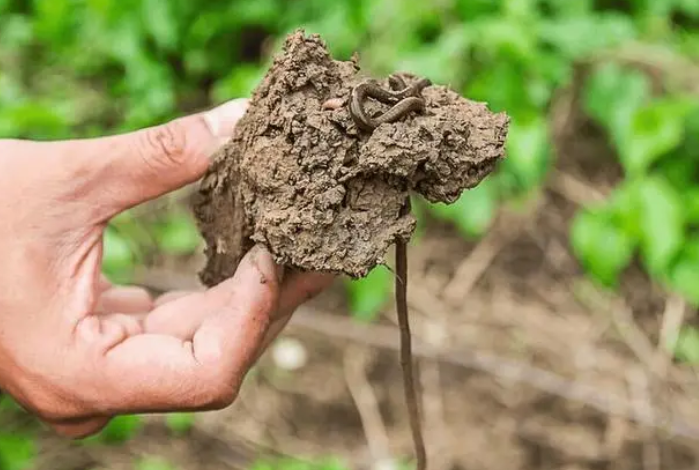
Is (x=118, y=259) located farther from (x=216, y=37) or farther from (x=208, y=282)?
(x=216, y=37)

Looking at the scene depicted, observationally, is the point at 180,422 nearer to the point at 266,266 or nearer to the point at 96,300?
the point at 96,300

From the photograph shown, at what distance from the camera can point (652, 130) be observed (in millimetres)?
2234

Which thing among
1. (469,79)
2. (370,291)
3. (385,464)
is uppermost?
(469,79)

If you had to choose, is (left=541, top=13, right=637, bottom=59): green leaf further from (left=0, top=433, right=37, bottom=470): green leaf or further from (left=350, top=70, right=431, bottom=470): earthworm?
(left=0, top=433, right=37, bottom=470): green leaf

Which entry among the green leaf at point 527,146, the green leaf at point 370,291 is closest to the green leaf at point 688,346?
the green leaf at point 527,146

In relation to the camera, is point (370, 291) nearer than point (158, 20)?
Yes

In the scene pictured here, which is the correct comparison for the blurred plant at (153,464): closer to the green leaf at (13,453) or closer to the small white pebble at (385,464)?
the green leaf at (13,453)

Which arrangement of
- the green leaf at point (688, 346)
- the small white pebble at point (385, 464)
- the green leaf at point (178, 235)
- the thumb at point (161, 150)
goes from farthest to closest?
the green leaf at point (178, 235), the green leaf at point (688, 346), the small white pebble at point (385, 464), the thumb at point (161, 150)

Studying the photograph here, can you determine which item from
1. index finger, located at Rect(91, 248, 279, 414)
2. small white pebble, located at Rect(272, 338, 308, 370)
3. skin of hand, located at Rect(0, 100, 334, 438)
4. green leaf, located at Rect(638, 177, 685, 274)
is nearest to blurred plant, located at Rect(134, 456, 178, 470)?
small white pebble, located at Rect(272, 338, 308, 370)

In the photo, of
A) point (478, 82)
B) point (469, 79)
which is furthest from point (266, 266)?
point (469, 79)

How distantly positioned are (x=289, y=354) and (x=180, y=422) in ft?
1.25

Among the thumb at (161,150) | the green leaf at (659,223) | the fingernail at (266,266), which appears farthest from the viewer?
the green leaf at (659,223)

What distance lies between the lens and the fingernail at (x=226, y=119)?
1284 millimetres

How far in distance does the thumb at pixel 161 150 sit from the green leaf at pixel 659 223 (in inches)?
50.3
